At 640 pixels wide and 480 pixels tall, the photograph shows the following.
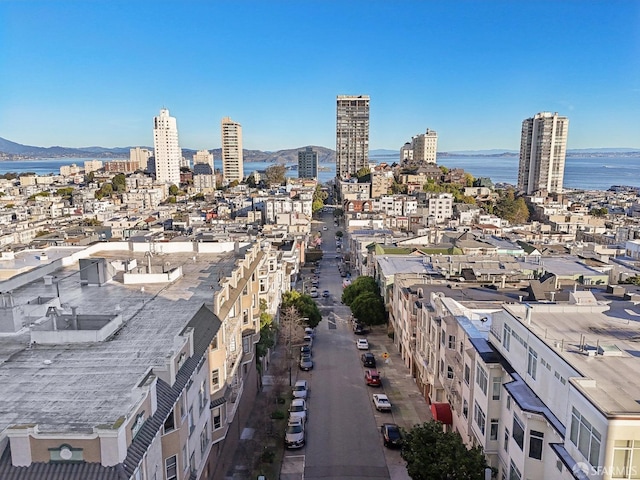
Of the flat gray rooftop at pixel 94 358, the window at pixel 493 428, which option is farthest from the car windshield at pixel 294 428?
the window at pixel 493 428

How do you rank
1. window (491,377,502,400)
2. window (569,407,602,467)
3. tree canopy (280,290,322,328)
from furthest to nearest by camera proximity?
tree canopy (280,290,322,328) < window (491,377,502,400) < window (569,407,602,467)

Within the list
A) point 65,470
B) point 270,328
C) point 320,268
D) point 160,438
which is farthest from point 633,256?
point 65,470

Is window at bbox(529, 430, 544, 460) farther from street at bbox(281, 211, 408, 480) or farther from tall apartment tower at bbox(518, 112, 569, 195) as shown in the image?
tall apartment tower at bbox(518, 112, 569, 195)

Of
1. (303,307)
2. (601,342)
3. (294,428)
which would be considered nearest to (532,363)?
(601,342)

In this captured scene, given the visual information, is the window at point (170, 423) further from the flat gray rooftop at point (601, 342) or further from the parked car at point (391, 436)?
the parked car at point (391, 436)

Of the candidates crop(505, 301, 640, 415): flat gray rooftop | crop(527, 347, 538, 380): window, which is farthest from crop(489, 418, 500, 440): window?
crop(505, 301, 640, 415): flat gray rooftop

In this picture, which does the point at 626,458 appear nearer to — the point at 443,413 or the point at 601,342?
the point at 601,342
